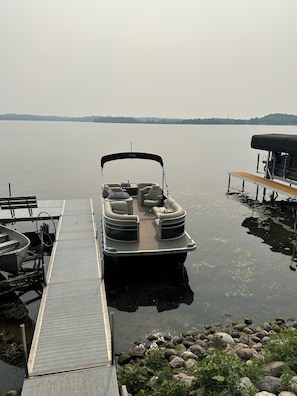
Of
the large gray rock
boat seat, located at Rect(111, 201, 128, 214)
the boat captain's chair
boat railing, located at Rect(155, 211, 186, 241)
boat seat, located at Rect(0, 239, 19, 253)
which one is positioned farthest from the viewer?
the boat captain's chair

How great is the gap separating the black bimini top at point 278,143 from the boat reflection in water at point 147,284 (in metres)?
12.8

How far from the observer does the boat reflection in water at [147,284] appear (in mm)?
9906

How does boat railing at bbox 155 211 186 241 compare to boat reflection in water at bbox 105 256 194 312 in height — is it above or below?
above

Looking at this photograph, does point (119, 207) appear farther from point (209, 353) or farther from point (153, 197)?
point (209, 353)

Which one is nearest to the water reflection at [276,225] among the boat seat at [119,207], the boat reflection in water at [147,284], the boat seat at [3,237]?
the boat reflection in water at [147,284]

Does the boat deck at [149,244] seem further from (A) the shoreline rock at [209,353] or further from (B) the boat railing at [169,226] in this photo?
(A) the shoreline rock at [209,353]

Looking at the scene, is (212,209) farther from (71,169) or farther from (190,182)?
(71,169)

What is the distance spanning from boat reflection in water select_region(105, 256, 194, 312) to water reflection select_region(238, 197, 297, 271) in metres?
4.77

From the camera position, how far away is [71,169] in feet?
138

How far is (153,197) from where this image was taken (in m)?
15.5

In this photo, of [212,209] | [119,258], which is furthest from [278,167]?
[119,258]

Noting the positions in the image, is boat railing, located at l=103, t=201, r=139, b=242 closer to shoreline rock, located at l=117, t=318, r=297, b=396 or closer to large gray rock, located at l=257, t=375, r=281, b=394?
shoreline rock, located at l=117, t=318, r=297, b=396

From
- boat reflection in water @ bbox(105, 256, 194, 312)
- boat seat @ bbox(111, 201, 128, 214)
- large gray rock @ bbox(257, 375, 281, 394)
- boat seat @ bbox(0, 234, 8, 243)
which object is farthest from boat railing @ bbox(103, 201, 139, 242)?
large gray rock @ bbox(257, 375, 281, 394)

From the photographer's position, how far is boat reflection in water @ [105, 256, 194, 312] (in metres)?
9.91
